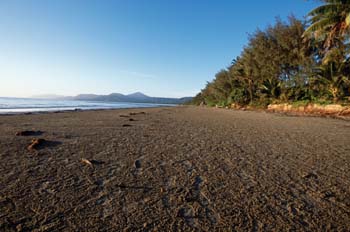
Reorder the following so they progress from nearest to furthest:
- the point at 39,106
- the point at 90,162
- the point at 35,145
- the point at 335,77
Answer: the point at 90,162 → the point at 35,145 → the point at 335,77 → the point at 39,106

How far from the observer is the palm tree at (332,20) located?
13.1 m

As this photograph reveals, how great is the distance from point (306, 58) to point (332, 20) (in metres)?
4.73

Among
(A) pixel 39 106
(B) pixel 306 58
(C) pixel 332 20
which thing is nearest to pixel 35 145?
(C) pixel 332 20

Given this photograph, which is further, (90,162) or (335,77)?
(335,77)

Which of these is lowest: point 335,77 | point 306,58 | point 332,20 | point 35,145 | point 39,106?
point 35,145

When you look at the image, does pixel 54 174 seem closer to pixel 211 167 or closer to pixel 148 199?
pixel 148 199

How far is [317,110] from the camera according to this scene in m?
16.5

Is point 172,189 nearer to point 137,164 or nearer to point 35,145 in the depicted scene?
point 137,164

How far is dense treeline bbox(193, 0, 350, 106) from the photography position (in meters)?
14.0

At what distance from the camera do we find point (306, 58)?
Answer: 1817cm

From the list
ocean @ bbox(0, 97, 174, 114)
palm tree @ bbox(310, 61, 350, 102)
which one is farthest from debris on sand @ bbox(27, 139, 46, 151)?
palm tree @ bbox(310, 61, 350, 102)

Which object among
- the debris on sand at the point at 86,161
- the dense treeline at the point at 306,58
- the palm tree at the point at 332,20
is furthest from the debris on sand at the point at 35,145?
the palm tree at the point at 332,20

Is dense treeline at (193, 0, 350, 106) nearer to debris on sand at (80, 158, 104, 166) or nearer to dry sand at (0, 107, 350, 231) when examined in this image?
dry sand at (0, 107, 350, 231)

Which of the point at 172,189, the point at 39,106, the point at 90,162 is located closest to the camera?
the point at 172,189
